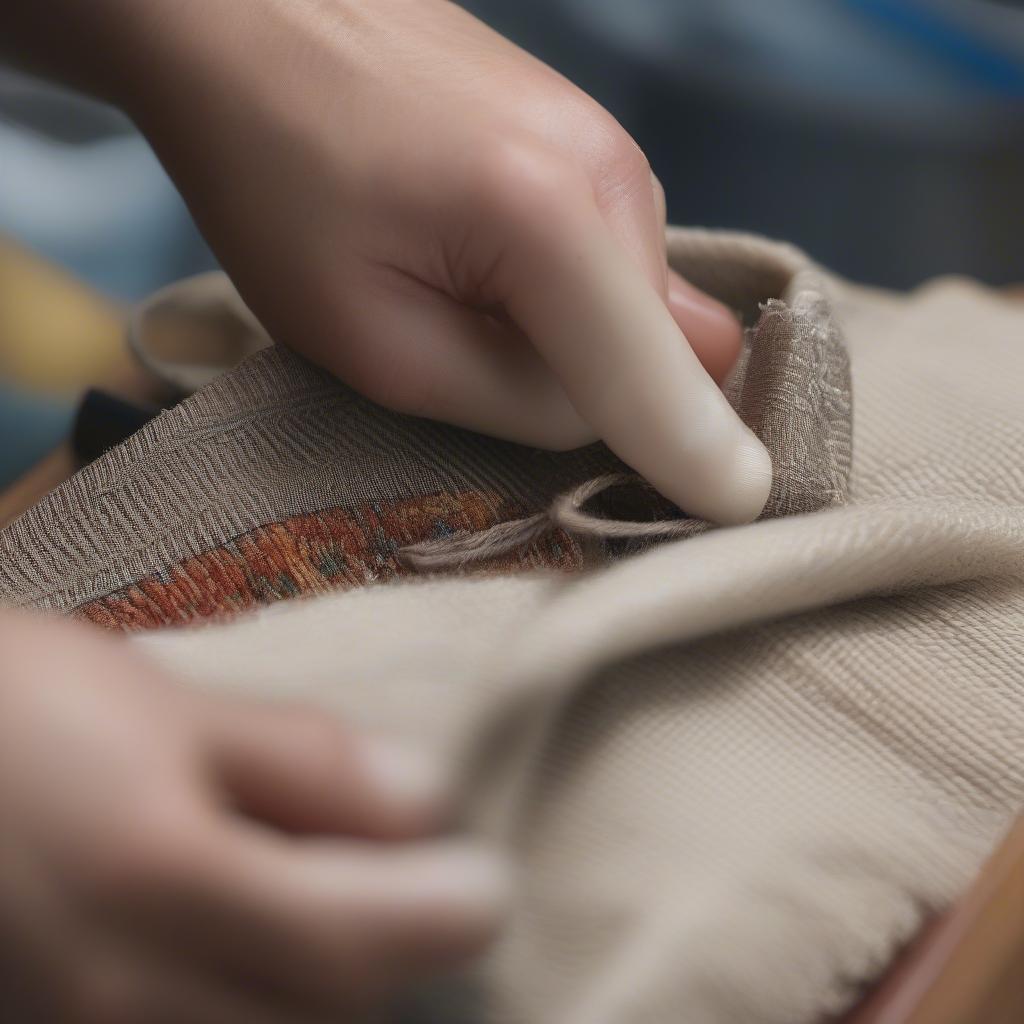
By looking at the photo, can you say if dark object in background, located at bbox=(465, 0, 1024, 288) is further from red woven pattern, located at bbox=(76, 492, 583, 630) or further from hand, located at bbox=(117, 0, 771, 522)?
red woven pattern, located at bbox=(76, 492, 583, 630)

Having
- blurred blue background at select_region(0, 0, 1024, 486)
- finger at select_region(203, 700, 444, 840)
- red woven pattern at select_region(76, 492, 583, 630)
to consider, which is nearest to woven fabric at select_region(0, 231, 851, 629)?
red woven pattern at select_region(76, 492, 583, 630)

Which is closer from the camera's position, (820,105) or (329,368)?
(329,368)

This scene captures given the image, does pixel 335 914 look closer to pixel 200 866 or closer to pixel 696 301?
pixel 200 866

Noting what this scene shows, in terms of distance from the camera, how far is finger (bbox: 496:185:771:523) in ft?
1.00

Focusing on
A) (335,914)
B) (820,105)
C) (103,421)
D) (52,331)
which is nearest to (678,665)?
(335,914)

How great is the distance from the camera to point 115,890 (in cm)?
17

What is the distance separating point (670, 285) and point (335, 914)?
0.26m

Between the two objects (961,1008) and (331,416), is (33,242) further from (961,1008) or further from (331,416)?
(961,1008)

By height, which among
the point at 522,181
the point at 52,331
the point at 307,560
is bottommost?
the point at 52,331

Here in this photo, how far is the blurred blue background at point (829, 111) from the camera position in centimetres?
99

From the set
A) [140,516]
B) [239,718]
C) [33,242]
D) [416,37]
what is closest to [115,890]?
[239,718]

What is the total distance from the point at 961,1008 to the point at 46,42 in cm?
46

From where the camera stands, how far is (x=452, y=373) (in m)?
0.34

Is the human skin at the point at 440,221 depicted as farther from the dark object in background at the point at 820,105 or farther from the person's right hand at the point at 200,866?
the dark object in background at the point at 820,105
